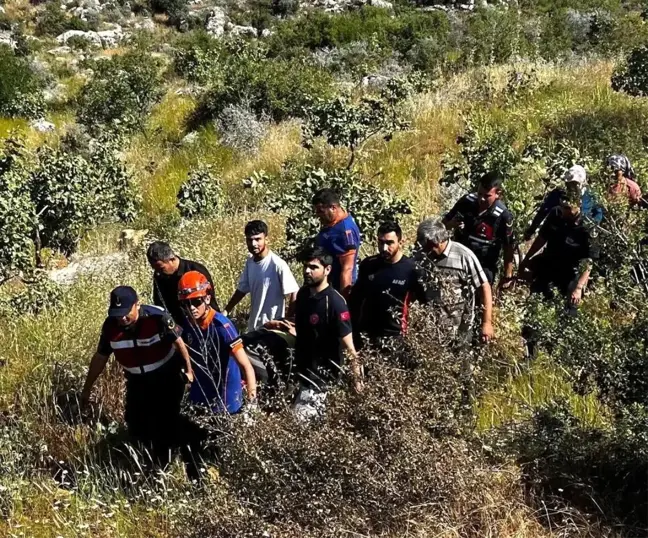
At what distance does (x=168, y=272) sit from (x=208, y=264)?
2704 millimetres

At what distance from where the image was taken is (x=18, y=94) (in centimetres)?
1958

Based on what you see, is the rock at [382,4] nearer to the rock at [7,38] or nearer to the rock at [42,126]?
the rock at [7,38]

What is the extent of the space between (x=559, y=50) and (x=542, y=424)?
52.9ft

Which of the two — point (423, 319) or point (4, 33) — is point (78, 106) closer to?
point (423, 319)

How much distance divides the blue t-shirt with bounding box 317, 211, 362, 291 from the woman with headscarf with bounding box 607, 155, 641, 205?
1.92 meters

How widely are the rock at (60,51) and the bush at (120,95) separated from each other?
1593 cm

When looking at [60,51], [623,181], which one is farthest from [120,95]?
[60,51]

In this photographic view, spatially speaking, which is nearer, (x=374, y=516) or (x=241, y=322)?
(x=374, y=516)

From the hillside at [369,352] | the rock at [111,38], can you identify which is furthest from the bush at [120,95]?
the rock at [111,38]

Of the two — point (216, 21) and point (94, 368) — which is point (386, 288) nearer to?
point (94, 368)

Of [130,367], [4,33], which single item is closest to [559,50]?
[130,367]

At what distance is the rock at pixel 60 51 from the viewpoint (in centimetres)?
3477

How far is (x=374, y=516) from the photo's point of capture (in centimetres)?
351

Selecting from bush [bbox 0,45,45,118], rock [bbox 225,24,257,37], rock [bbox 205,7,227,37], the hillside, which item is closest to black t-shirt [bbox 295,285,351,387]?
the hillside
